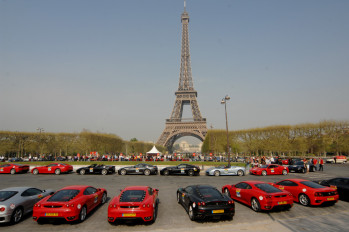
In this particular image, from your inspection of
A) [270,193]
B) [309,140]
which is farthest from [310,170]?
[309,140]

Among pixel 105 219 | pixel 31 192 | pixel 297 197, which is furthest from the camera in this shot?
pixel 297 197

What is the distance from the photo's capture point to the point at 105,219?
9477mm

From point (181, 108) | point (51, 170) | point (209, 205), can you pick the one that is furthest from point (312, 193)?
point (181, 108)

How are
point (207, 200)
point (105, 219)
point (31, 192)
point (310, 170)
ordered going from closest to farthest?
point (207, 200), point (105, 219), point (31, 192), point (310, 170)

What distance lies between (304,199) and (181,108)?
79.8 meters

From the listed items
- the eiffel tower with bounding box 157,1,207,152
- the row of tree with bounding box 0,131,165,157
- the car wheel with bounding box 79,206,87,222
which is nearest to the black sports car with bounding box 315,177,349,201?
the car wheel with bounding box 79,206,87,222

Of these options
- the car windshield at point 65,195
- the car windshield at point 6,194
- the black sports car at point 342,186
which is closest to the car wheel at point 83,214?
the car windshield at point 65,195

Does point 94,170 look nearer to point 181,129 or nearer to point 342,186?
point 342,186

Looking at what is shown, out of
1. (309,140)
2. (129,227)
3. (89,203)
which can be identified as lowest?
(129,227)

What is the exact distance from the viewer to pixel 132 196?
8922 mm

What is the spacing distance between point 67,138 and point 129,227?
54.0 metres

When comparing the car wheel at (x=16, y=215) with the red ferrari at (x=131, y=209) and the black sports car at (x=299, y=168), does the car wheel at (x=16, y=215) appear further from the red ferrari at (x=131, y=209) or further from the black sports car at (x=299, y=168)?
the black sports car at (x=299, y=168)

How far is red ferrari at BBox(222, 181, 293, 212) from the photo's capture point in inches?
386

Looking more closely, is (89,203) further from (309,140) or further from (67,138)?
(309,140)
